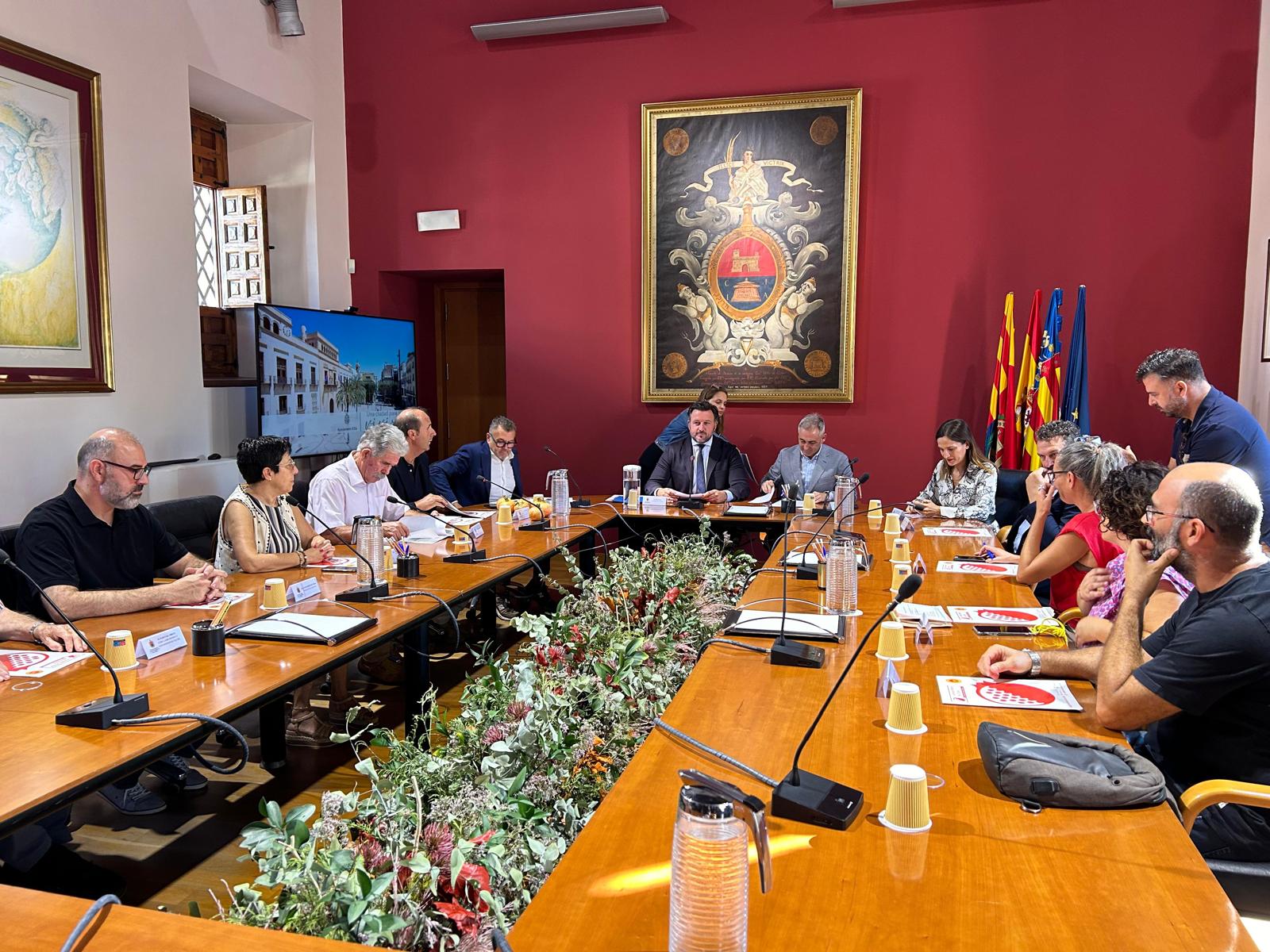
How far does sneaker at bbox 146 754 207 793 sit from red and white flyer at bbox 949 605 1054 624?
2.45m

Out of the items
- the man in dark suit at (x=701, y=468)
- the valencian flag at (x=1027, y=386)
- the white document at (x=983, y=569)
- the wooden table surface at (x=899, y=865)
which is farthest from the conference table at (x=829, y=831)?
the valencian flag at (x=1027, y=386)

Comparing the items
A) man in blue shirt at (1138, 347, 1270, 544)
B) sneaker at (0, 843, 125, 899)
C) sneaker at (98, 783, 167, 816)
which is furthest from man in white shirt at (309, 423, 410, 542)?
man in blue shirt at (1138, 347, 1270, 544)

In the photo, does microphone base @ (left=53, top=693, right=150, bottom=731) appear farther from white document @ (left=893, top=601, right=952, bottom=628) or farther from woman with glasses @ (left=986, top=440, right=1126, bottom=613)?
woman with glasses @ (left=986, top=440, right=1126, bottom=613)

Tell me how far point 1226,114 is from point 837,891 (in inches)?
234

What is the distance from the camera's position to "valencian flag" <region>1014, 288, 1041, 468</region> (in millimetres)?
5695

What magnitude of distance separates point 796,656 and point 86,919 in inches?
60.0

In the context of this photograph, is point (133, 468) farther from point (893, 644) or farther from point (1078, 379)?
point (1078, 379)

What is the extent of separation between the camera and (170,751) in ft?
5.98

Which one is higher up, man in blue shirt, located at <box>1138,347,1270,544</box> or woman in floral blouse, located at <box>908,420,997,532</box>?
man in blue shirt, located at <box>1138,347,1270,544</box>

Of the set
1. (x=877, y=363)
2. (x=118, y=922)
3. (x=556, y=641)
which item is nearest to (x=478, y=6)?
(x=877, y=363)

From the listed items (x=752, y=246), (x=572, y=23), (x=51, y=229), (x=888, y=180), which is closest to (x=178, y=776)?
(x=51, y=229)

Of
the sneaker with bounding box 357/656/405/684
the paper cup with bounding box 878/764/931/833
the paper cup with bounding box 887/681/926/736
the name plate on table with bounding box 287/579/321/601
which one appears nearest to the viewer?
the paper cup with bounding box 878/764/931/833

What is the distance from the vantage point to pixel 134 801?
9.71ft

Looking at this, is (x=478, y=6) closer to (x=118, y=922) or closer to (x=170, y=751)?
(x=170, y=751)
